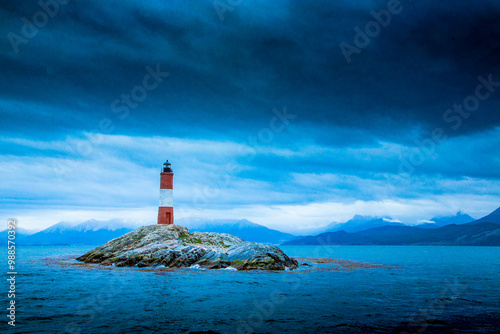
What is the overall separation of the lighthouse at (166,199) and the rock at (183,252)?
391 cm

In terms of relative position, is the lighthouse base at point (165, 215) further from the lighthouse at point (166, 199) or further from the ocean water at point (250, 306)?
the ocean water at point (250, 306)

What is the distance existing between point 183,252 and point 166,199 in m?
20.2

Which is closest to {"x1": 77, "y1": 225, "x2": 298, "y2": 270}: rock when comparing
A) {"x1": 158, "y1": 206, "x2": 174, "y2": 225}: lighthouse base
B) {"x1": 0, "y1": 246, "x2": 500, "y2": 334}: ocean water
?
{"x1": 158, "y1": 206, "x2": 174, "y2": 225}: lighthouse base

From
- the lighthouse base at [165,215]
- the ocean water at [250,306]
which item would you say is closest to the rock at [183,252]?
the lighthouse base at [165,215]

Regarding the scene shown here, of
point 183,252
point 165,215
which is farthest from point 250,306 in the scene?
point 165,215

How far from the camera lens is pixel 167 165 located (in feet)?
258

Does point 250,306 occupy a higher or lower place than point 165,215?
lower

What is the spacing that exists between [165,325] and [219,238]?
1974 inches

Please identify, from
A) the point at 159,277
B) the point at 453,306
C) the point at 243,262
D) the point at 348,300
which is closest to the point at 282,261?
the point at 243,262

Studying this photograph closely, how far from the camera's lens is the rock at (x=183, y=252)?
182ft

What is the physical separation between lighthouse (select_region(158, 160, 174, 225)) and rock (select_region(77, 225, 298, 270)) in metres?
3.91

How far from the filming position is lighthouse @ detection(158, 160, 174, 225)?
249 ft

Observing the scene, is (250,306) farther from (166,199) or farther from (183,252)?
(166,199)

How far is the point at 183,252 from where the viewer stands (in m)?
59.0
